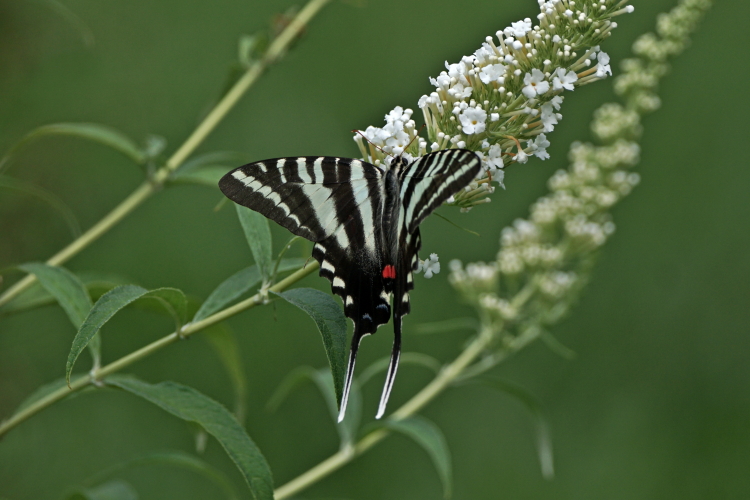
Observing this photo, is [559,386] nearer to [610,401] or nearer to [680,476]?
[610,401]

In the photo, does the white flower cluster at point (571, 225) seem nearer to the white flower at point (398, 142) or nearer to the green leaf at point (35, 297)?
the white flower at point (398, 142)

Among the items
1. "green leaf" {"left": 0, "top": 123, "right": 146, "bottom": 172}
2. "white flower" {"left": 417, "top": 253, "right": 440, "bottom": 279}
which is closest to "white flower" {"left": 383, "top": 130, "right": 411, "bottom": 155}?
"white flower" {"left": 417, "top": 253, "right": 440, "bottom": 279}

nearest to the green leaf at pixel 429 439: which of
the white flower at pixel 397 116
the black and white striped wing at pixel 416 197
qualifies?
the black and white striped wing at pixel 416 197

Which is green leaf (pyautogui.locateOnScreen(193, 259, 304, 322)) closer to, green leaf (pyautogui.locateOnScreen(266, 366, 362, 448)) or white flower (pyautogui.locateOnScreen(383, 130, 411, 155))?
white flower (pyautogui.locateOnScreen(383, 130, 411, 155))

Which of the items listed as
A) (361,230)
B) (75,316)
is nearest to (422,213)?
(361,230)

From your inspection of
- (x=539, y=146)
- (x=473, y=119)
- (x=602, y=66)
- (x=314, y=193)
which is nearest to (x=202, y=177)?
(x=314, y=193)

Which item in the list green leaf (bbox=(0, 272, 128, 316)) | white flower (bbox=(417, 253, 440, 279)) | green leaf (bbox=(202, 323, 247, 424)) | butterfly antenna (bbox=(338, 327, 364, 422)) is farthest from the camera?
green leaf (bbox=(202, 323, 247, 424))

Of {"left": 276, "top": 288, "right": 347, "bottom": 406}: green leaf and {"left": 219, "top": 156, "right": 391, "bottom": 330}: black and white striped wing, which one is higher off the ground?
{"left": 219, "top": 156, "right": 391, "bottom": 330}: black and white striped wing
